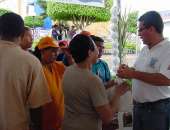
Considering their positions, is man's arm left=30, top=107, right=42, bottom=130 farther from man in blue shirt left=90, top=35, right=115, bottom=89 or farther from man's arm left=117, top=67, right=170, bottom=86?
man in blue shirt left=90, top=35, right=115, bottom=89

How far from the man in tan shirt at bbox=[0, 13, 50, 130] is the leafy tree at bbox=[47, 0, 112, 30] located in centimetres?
460

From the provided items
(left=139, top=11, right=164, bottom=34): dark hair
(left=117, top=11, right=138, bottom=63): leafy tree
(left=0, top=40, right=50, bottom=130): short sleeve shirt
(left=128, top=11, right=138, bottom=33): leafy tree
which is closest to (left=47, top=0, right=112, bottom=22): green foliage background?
(left=128, top=11, right=138, bottom=33): leafy tree

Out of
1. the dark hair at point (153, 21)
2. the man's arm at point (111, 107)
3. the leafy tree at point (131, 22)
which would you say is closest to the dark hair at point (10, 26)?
the man's arm at point (111, 107)

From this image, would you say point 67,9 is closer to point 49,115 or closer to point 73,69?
point 49,115

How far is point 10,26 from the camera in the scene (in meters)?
2.04

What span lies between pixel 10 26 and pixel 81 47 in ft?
1.49

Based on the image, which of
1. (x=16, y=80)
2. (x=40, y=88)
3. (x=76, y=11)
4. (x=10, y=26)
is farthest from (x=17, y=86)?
(x=76, y=11)

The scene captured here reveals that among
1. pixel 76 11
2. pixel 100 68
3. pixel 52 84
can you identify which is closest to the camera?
pixel 52 84

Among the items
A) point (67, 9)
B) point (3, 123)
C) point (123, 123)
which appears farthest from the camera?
point (67, 9)

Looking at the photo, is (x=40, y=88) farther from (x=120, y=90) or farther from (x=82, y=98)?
(x=120, y=90)

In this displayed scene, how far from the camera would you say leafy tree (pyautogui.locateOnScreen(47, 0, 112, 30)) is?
6840 millimetres

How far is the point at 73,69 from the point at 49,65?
873 mm

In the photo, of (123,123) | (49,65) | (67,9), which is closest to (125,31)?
(67,9)

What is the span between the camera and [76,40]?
2.08 metres
